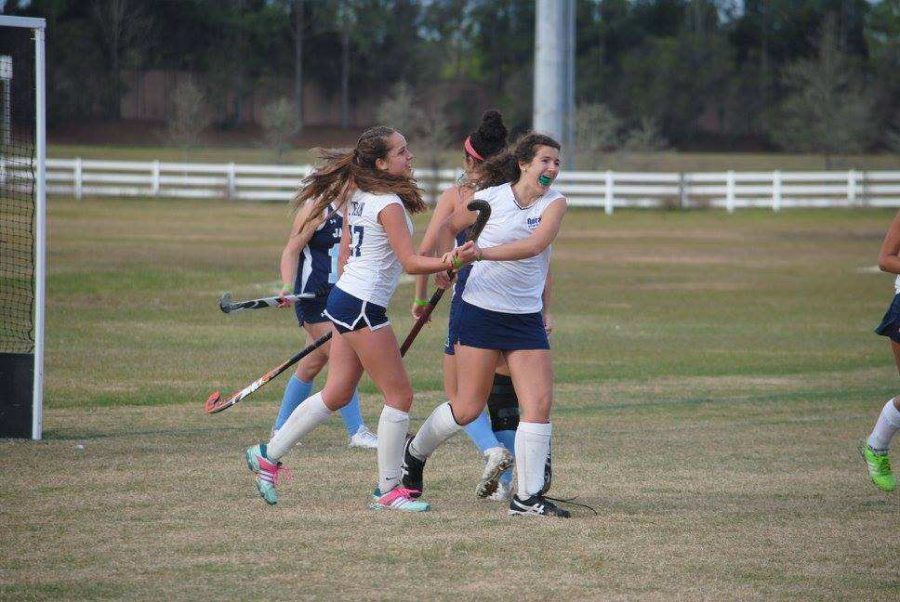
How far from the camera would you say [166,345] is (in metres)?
14.6

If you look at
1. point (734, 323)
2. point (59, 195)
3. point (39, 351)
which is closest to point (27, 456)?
point (39, 351)

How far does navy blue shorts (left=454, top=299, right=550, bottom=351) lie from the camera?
6.71 m

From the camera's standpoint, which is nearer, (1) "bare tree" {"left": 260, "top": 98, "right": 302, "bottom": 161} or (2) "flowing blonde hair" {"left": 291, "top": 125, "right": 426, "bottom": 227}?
(2) "flowing blonde hair" {"left": 291, "top": 125, "right": 426, "bottom": 227}

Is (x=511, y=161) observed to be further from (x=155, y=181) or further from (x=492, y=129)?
(x=155, y=181)

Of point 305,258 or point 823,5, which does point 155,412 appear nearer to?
point 305,258

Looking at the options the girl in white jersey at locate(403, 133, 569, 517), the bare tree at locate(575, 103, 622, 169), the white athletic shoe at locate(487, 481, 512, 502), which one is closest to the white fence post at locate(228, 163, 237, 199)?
the bare tree at locate(575, 103, 622, 169)

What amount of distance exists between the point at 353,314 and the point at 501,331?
76 centimetres

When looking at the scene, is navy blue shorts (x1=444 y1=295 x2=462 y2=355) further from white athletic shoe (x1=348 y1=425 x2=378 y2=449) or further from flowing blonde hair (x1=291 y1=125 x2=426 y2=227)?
white athletic shoe (x1=348 y1=425 x2=378 y2=449)

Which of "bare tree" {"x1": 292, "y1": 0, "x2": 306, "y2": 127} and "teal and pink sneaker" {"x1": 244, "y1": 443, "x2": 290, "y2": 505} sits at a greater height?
"bare tree" {"x1": 292, "y1": 0, "x2": 306, "y2": 127}

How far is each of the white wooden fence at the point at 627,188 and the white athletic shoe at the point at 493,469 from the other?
3788 cm

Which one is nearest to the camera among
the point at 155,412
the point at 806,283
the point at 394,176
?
the point at 394,176

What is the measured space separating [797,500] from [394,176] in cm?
285

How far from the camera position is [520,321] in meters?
6.73

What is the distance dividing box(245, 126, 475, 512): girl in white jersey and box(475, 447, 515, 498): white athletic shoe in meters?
0.36
